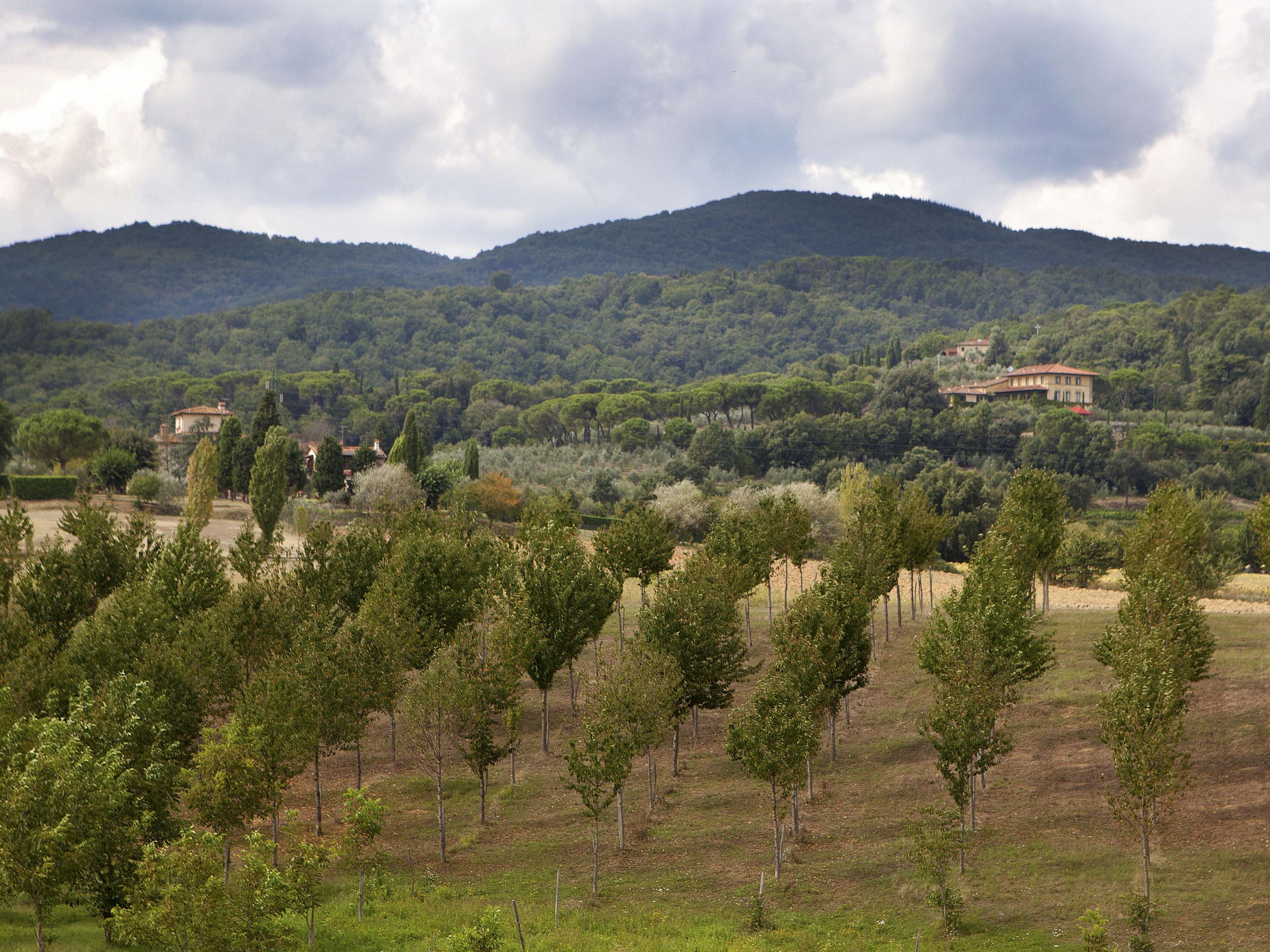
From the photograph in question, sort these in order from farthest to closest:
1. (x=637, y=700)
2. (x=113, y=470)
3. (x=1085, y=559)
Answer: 1. (x=113, y=470)
2. (x=1085, y=559)
3. (x=637, y=700)

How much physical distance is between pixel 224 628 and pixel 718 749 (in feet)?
58.5

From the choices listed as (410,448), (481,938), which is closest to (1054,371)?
(410,448)

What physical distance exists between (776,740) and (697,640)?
7441 mm

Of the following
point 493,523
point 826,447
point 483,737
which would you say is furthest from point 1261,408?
point 483,737

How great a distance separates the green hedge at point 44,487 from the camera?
8138 cm

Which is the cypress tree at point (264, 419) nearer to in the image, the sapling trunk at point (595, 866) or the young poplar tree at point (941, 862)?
the sapling trunk at point (595, 866)

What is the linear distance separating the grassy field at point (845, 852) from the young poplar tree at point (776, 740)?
230 centimetres

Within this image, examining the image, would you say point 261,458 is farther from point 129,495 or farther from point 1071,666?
point 1071,666

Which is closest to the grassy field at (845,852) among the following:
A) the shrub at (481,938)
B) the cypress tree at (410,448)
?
the shrub at (481,938)

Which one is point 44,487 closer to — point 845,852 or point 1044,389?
point 845,852

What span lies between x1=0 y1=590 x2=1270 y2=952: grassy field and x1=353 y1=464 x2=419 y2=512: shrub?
46.9m

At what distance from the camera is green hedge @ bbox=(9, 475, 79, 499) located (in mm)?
81375

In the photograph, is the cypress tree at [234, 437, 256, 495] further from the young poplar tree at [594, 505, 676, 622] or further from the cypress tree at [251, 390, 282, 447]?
the young poplar tree at [594, 505, 676, 622]

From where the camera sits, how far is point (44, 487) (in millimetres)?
83062
